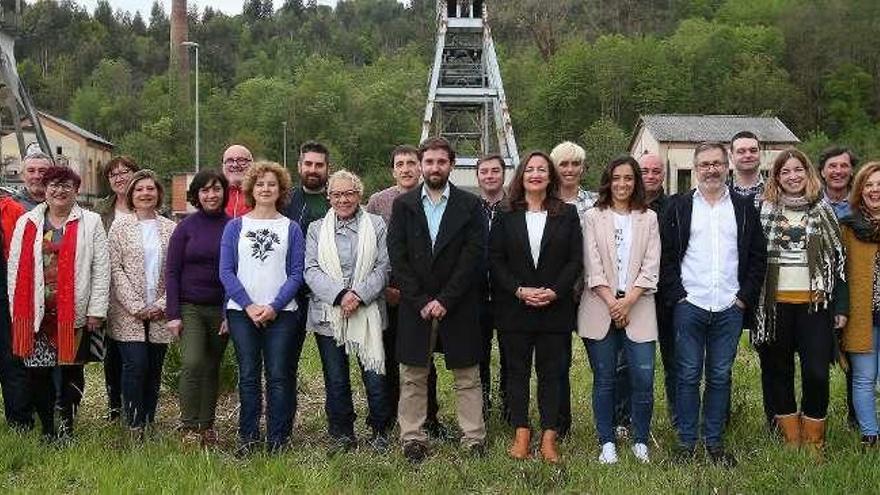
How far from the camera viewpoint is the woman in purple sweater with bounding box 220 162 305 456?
16.7 feet

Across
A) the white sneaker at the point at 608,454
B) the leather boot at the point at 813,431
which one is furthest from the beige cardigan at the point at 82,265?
the leather boot at the point at 813,431

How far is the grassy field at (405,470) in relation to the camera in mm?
4316

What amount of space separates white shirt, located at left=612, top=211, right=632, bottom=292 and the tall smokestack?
5418 cm

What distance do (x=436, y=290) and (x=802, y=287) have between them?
2.14 metres

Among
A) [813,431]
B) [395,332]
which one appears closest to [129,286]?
[395,332]

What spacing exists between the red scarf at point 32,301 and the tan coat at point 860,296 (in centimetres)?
468

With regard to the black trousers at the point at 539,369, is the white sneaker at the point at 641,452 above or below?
below

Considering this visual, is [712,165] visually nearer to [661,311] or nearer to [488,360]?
[661,311]

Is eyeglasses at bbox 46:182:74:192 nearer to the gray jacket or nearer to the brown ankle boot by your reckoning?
the gray jacket

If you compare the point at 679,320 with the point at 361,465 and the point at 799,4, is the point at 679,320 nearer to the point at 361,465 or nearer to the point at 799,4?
the point at 361,465

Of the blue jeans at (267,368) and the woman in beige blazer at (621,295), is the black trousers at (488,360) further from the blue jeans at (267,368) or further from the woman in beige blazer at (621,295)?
the blue jeans at (267,368)

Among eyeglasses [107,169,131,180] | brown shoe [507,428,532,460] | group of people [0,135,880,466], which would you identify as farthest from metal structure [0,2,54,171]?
brown shoe [507,428,532,460]

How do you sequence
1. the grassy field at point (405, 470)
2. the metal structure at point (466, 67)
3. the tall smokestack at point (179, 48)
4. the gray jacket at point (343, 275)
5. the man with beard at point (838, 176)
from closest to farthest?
1. the grassy field at point (405, 470)
2. the gray jacket at point (343, 275)
3. the man with beard at point (838, 176)
4. the metal structure at point (466, 67)
5. the tall smokestack at point (179, 48)

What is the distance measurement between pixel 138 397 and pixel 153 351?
0.31 metres
